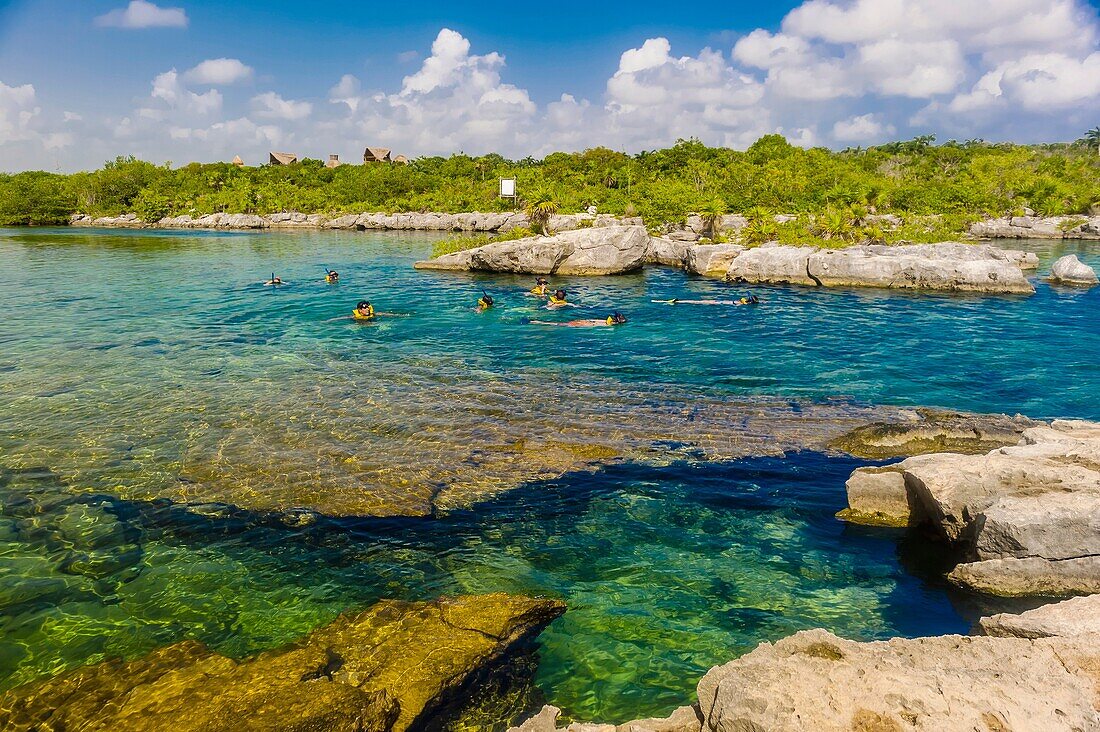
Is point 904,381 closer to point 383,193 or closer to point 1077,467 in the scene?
point 1077,467

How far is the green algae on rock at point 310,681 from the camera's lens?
515 centimetres

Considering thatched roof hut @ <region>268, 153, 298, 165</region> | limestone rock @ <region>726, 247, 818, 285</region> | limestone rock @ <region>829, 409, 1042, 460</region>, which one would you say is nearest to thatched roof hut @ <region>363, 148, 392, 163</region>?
thatched roof hut @ <region>268, 153, 298, 165</region>

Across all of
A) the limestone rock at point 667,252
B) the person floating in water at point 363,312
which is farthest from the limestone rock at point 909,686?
the limestone rock at point 667,252

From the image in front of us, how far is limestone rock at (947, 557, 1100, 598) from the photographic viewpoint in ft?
22.2

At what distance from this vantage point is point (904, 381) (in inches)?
639

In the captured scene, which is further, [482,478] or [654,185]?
[654,185]

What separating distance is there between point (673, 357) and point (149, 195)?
107946 millimetres

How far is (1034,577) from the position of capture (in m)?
6.93

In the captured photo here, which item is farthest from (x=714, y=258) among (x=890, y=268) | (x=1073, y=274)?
(x=1073, y=274)

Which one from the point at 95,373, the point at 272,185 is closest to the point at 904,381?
the point at 95,373

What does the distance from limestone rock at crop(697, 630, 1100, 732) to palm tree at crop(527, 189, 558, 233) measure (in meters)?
40.1

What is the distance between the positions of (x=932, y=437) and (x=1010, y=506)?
4.48m

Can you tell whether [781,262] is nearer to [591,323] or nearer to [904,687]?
[591,323]

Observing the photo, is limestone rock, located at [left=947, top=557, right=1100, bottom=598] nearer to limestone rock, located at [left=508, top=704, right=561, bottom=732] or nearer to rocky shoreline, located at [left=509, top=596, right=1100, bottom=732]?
rocky shoreline, located at [left=509, top=596, right=1100, bottom=732]
